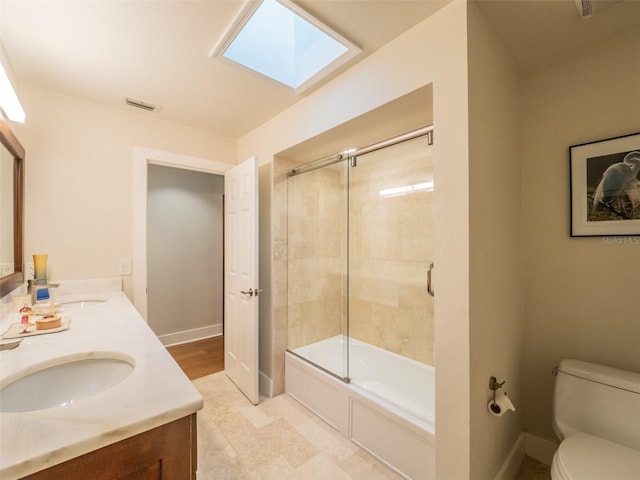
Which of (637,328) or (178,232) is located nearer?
(637,328)

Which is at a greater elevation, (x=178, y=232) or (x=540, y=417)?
(x=178, y=232)

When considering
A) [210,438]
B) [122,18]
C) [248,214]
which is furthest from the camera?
[248,214]

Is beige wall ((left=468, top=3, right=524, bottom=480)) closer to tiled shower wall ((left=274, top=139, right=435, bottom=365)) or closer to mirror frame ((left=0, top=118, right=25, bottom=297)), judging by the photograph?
tiled shower wall ((left=274, top=139, right=435, bottom=365))

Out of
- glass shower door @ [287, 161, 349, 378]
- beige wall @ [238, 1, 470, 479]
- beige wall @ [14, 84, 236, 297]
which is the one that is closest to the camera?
beige wall @ [238, 1, 470, 479]

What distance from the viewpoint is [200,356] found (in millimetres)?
3291

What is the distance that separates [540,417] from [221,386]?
247cm

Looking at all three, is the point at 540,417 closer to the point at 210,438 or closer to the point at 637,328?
the point at 637,328

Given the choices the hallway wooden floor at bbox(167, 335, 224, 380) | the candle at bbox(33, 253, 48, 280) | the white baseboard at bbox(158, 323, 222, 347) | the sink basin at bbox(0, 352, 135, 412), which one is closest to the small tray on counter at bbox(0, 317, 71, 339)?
the sink basin at bbox(0, 352, 135, 412)

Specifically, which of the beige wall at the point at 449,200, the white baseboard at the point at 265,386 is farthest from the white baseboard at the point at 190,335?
the beige wall at the point at 449,200

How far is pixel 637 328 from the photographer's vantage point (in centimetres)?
144

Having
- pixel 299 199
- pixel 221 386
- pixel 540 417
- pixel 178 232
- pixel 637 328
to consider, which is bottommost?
pixel 221 386

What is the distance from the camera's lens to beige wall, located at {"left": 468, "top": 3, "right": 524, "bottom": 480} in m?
1.28

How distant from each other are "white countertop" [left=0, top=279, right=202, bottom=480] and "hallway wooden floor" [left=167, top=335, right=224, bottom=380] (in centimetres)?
189

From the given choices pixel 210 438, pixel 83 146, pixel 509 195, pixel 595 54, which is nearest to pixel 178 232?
pixel 83 146
